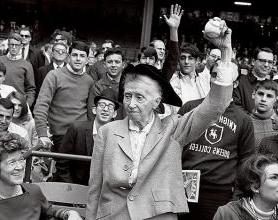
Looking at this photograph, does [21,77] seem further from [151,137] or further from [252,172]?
[252,172]

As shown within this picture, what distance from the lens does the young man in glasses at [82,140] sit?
17.3 feet

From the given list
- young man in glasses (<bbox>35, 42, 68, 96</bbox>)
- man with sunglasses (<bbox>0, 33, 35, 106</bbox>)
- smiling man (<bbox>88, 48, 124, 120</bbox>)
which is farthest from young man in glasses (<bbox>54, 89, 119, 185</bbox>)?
young man in glasses (<bbox>35, 42, 68, 96</bbox>)

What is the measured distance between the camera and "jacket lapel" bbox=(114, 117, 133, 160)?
3.66 metres

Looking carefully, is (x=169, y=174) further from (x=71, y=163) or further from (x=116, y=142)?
(x=71, y=163)

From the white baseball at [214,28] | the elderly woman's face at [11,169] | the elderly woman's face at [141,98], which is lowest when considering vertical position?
the elderly woman's face at [11,169]

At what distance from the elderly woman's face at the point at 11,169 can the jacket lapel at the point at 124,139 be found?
64 centimetres

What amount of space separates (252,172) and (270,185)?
128 millimetres

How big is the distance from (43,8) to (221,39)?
1288cm

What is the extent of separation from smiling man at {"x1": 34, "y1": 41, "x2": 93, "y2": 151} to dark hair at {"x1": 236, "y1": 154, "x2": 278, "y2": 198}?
10.6 ft

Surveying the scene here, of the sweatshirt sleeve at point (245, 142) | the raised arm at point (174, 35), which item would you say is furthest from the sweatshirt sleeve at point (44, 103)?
the sweatshirt sleeve at point (245, 142)

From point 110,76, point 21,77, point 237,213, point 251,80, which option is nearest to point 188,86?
point 110,76

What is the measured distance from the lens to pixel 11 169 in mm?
3834

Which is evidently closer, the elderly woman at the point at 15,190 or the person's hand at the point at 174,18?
the elderly woman at the point at 15,190

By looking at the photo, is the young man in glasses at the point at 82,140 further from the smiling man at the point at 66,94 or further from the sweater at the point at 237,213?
the sweater at the point at 237,213
